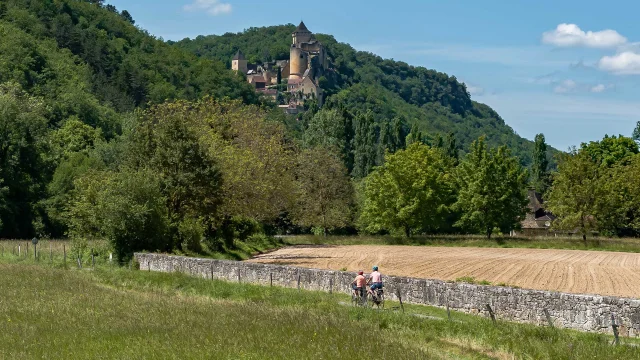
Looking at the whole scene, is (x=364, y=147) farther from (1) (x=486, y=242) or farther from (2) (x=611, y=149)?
(1) (x=486, y=242)

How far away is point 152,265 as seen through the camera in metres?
43.4

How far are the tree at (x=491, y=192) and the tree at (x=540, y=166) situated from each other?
35.2 metres

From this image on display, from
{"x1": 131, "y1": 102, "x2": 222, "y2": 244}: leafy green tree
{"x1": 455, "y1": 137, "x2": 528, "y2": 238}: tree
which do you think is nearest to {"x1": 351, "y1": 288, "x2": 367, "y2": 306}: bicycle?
{"x1": 131, "y1": 102, "x2": 222, "y2": 244}: leafy green tree

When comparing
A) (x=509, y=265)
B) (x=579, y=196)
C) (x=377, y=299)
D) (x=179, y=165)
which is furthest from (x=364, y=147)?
(x=377, y=299)

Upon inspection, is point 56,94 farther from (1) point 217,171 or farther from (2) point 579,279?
(2) point 579,279


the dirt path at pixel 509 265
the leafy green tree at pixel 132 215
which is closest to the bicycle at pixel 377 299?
the dirt path at pixel 509 265

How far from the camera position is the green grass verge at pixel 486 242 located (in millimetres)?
80438

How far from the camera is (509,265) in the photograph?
5878cm

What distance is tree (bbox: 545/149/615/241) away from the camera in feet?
278

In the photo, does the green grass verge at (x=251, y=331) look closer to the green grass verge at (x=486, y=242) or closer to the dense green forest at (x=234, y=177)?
the dense green forest at (x=234, y=177)

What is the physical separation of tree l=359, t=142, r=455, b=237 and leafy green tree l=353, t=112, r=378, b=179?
91.1 ft

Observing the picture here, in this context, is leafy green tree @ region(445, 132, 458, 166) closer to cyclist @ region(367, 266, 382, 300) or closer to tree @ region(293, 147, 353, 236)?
tree @ region(293, 147, 353, 236)

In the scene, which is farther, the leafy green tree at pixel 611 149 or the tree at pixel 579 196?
the leafy green tree at pixel 611 149

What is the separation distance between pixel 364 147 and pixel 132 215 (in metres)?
83.6
